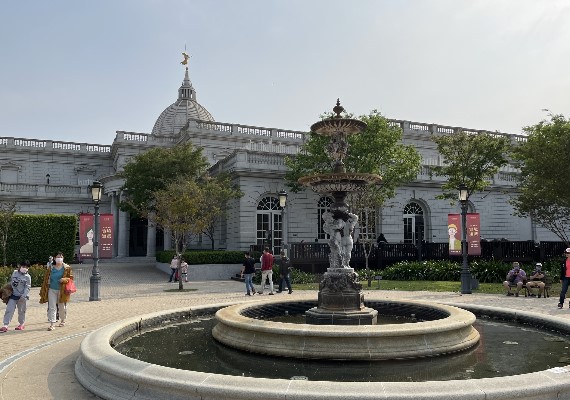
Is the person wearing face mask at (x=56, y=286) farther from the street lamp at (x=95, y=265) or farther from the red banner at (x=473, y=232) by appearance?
the red banner at (x=473, y=232)

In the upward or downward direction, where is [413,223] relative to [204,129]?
downward

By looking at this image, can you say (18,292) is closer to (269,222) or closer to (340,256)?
(340,256)

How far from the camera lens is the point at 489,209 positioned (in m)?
38.8

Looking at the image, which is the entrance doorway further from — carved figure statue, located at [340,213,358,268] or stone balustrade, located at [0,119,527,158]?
carved figure statue, located at [340,213,358,268]

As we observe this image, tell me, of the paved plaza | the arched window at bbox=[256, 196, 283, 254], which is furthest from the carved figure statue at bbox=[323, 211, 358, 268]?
the arched window at bbox=[256, 196, 283, 254]

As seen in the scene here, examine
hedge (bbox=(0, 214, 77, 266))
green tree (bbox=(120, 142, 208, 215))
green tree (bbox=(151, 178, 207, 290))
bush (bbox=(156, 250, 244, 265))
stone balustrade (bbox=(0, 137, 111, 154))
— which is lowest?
bush (bbox=(156, 250, 244, 265))

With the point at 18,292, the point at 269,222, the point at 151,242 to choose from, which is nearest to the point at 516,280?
the point at 18,292

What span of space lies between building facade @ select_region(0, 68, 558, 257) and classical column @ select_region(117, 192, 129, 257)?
3.3 inches

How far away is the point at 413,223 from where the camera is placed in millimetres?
37625

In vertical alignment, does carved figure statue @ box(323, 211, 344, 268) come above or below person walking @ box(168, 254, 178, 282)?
above

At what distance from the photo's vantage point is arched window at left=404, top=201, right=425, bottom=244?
3741 centimetres

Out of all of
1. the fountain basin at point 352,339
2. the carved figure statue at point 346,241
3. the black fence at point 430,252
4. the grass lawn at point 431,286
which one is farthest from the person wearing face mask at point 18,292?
the black fence at point 430,252

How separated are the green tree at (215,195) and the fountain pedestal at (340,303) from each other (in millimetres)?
15463

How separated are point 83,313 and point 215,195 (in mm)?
14385
